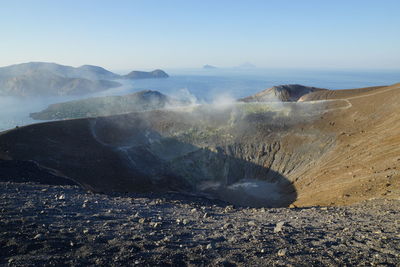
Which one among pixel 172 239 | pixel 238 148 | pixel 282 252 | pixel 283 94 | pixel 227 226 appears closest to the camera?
pixel 282 252

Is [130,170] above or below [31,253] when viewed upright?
below

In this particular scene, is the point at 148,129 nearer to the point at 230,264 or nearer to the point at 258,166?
the point at 258,166

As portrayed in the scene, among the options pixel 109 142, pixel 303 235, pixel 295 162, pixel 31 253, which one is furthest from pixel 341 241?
pixel 109 142

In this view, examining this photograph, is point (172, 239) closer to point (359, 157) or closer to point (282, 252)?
point (282, 252)

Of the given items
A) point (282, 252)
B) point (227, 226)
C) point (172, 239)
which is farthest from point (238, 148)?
point (282, 252)

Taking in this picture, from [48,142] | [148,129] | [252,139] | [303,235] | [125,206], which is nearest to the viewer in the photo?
[303,235]

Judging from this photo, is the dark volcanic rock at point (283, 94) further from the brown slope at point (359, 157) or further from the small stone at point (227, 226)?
the small stone at point (227, 226)

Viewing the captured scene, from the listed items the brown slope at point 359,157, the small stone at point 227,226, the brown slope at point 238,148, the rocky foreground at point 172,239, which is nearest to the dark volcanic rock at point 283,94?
the brown slope at point 238,148

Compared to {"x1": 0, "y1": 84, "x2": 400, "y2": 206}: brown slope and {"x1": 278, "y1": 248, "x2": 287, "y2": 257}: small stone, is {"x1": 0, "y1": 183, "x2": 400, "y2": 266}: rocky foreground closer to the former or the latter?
{"x1": 278, "y1": 248, "x2": 287, "y2": 257}: small stone
